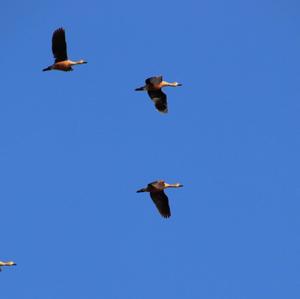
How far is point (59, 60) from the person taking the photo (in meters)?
40.3

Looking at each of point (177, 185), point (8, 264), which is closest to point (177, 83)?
point (177, 185)

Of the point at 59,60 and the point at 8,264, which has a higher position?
the point at 59,60

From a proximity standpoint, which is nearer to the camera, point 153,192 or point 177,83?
point 153,192

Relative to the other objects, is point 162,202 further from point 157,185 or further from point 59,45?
point 59,45

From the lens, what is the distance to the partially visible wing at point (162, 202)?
40.3 m

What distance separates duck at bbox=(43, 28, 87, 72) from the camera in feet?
130

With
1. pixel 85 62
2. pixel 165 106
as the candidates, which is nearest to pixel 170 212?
pixel 165 106

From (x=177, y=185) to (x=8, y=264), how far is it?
8.43 metres

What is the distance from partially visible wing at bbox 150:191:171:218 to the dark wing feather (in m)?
6.95

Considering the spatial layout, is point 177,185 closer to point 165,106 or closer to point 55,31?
point 165,106

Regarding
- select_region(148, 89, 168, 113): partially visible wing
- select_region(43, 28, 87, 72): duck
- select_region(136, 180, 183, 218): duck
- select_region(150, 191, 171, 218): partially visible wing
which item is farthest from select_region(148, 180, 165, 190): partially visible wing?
select_region(43, 28, 87, 72): duck

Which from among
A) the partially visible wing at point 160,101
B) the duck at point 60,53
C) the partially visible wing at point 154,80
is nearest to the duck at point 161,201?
the partially visible wing at point 160,101

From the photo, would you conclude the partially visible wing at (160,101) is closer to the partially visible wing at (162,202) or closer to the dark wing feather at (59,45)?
the partially visible wing at (162,202)

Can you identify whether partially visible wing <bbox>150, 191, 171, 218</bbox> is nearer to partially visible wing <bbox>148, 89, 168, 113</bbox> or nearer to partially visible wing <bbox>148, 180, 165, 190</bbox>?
partially visible wing <bbox>148, 180, 165, 190</bbox>
